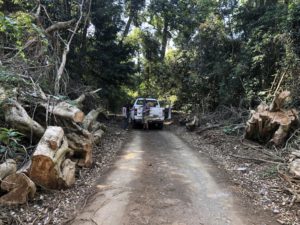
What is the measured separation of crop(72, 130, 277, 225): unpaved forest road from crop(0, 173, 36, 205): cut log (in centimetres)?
110

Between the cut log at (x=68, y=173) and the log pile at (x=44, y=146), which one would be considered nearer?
the log pile at (x=44, y=146)

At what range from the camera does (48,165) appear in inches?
229

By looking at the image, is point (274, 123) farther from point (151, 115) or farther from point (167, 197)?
point (151, 115)

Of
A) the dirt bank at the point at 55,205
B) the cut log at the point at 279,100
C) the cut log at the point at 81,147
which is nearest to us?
the dirt bank at the point at 55,205

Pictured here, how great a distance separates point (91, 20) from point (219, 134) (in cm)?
970

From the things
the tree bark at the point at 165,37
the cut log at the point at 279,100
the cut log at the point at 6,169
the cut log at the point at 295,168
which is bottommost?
the cut log at the point at 295,168

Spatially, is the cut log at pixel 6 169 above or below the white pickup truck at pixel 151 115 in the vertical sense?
below

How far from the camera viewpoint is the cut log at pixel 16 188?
17.0ft

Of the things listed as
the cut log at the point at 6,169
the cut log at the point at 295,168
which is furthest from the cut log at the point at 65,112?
the cut log at the point at 295,168

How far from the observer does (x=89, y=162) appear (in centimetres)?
816

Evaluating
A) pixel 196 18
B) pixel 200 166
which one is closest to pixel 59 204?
pixel 200 166

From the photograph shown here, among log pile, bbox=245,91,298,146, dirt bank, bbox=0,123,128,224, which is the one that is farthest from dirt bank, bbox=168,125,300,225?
dirt bank, bbox=0,123,128,224

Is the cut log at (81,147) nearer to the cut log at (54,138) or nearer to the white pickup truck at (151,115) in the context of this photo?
the cut log at (54,138)

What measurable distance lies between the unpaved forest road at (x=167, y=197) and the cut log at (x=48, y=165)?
0.89 metres
